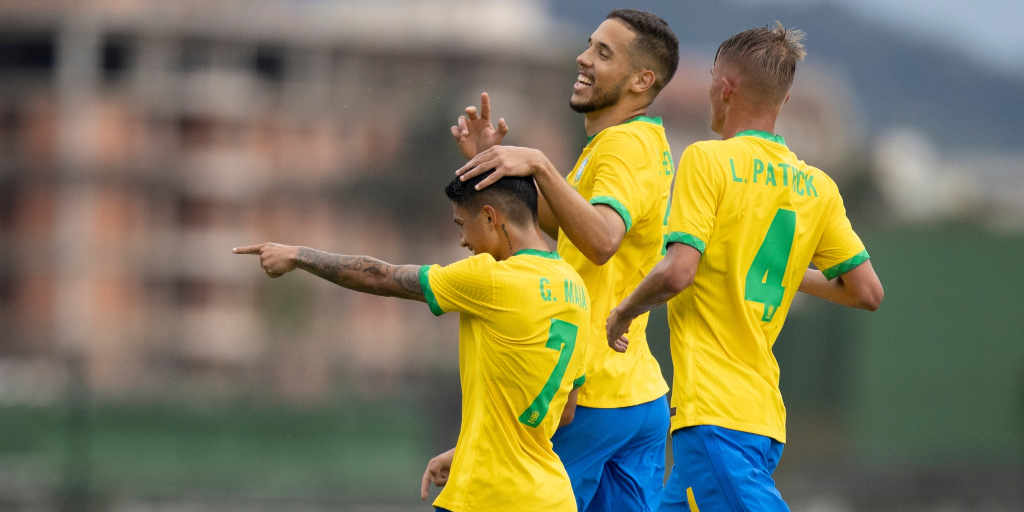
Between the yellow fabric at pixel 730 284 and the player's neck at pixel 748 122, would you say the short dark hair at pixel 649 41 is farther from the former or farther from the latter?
the yellow fabric at pixel 730 284

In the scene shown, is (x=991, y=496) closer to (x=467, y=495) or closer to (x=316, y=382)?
(x=467, y=495)

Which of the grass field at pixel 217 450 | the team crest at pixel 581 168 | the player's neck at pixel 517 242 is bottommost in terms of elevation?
the grass field at pixel 217 450

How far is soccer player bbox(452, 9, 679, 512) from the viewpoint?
5109 millimetres

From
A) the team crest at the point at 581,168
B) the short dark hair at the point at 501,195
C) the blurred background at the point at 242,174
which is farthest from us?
the blurred background at the point at 242,174

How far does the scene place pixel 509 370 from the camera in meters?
4.52

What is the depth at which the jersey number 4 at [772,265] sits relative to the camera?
15.9 feet

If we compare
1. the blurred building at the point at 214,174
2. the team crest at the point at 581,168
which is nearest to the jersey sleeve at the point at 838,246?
the team crest at the point at 581,168

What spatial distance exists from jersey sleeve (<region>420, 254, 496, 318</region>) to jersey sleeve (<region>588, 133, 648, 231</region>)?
2.11 ft

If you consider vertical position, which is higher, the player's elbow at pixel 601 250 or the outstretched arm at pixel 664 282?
the player's elbow at pixel 601 250

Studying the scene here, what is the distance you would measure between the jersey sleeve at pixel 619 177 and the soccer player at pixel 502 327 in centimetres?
39

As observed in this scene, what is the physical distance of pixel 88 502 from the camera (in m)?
17.5

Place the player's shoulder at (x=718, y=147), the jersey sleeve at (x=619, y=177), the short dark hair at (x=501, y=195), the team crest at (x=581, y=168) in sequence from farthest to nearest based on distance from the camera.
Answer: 1. the team crest at (x=581, y=168)
2. the jersey sleeve at (x=619, y=177)
3. the player's shoulder at (x=718, y=147)
4. the short dark hair at (x=501, y=195)

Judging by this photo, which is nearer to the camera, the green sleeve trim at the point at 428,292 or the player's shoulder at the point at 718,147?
the green sleeve trim at the point at 428,292

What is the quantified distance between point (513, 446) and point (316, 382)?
224 feet
